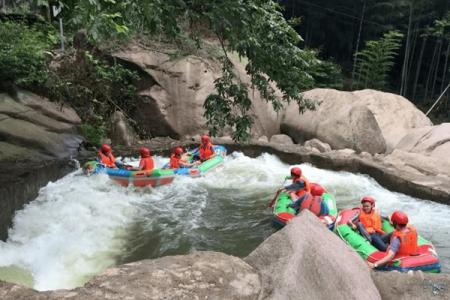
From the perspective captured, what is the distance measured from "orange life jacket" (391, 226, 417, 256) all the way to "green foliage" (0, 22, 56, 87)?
8.87 metres

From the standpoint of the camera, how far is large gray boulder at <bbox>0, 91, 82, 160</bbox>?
31.1 ft

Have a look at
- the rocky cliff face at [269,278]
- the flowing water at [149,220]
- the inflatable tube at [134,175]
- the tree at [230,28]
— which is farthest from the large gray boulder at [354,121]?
the rocky cliff face at [269,278]

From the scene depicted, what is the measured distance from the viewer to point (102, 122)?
1248cm

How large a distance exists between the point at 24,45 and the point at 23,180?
4.78 metres

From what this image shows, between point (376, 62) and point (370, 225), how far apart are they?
17.1 m

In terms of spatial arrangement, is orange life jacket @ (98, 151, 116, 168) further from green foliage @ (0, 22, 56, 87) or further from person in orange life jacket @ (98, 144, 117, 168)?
green foliage @ (0, 22, 56, 87)

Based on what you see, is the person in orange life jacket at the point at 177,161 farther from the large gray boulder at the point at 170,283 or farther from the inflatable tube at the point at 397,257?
the large gray boulder at the point at 170,283

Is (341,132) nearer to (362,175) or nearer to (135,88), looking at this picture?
(362,175)

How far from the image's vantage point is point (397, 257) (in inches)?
229

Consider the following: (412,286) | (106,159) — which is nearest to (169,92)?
(106,159)

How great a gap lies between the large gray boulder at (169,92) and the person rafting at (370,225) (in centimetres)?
747

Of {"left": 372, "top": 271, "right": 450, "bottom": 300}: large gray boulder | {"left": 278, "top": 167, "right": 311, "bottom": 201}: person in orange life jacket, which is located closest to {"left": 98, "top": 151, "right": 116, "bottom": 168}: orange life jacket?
{"left": 278, "top": 167, "right": 311, "bottom": 201}: person in orange life jacket

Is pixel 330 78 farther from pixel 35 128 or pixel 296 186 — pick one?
pixel 296 186

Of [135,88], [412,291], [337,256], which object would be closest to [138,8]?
[337,256]
